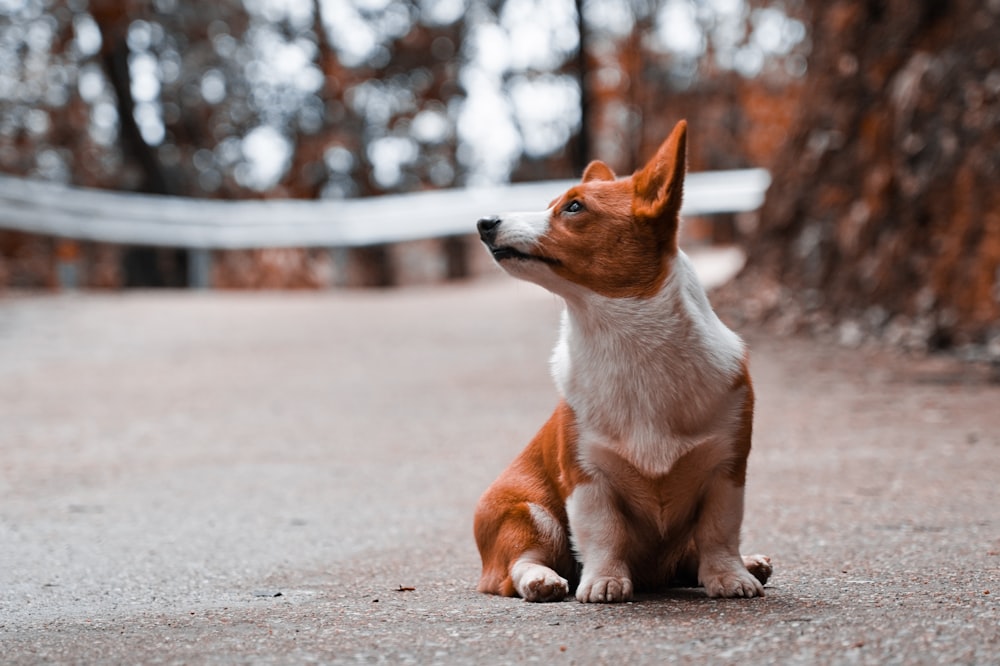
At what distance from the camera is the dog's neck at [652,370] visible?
342cm

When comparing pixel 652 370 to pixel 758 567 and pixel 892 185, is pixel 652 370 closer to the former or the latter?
pixel 758 567

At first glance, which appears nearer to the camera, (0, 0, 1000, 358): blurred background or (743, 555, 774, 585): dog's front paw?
(743, 555, 774, 585): dog's front paw

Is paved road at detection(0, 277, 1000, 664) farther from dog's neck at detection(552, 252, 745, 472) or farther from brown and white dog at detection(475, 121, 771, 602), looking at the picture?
dog's neck at detection(552, 252, 745, 472)

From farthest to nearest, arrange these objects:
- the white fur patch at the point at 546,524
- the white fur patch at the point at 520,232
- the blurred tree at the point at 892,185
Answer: the blurred tree at the point at 892,185
the white fur patch at the point at 546,524
the white fur patch at the point at 520,232

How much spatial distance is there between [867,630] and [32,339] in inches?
445

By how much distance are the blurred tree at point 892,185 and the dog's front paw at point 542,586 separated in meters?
7.25

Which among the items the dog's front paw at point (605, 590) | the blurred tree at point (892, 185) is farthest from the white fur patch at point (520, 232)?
the blurred tree at point (892, 185)

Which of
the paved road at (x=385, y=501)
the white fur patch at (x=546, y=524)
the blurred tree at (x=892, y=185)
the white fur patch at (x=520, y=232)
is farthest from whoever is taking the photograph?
the blurred tree at (x=892, y=185)

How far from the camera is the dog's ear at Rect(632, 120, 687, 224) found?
11.2 ft

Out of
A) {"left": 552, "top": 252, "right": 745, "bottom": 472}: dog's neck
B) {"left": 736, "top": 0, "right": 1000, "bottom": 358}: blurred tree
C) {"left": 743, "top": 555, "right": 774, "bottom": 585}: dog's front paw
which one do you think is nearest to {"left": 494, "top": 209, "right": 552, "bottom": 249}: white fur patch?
{"left": 552, "top": 252, "right": 745, "bottom": 472}: dog's neck

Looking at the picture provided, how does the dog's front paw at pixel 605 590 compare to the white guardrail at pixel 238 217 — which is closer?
the dog's front paw at pixel 605 590

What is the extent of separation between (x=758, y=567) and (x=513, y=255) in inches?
52.7

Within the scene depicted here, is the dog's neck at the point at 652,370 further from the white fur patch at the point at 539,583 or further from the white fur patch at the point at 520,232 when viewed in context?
the white fur patch at the point at 539,583

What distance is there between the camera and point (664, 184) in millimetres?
3443
